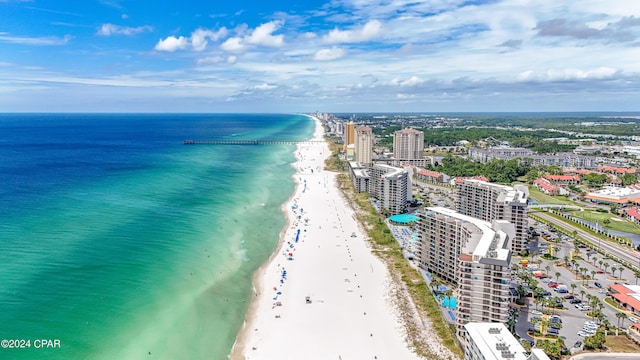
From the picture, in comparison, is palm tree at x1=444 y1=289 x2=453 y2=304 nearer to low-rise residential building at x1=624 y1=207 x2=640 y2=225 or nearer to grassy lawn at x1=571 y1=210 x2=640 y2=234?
grassy lawn at x1=571 y1=210 x2=640 y2=234

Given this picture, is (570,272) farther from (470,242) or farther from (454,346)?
(454,346)

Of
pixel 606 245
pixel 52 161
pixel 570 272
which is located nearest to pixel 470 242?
pixel 570 272

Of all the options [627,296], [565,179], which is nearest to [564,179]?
[565,179]

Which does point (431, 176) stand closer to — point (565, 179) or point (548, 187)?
point (548, 187)

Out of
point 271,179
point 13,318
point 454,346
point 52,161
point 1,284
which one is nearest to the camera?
point 454,346

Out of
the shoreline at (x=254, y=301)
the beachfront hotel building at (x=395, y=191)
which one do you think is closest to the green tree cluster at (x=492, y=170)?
the beachfront hotel building at (x=395, y=191)

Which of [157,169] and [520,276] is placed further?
[157,169]

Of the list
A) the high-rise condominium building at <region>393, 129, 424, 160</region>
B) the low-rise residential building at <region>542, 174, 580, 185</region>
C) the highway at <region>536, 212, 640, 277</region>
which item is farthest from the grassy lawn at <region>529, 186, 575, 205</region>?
the high-rise condominium building at <region>393, 129, 424, 160</region>
